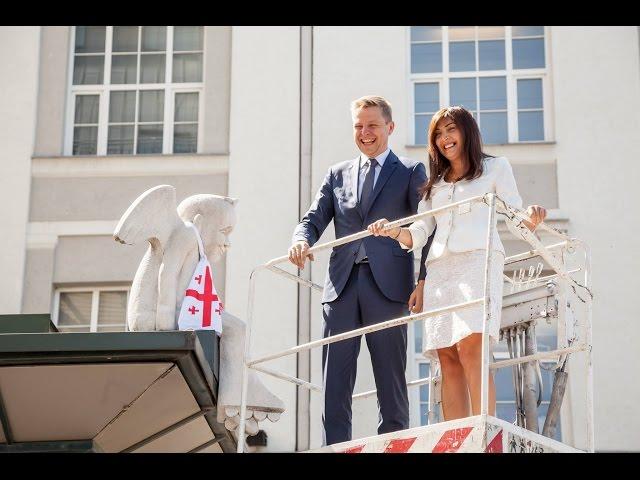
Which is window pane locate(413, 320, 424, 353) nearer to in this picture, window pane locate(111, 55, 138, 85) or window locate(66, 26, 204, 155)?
window locate(66, 26, 204, 155)

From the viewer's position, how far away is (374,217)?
8.58 meters

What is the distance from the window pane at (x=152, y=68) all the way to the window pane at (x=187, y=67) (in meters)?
0.14

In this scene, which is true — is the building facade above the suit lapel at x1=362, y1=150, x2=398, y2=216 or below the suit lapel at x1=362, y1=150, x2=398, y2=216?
above

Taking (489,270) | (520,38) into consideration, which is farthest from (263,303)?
(489,270)

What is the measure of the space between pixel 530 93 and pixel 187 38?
356 cm

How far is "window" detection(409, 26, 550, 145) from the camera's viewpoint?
15594 mm

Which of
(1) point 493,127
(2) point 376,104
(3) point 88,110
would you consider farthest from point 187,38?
(2) point 376,104

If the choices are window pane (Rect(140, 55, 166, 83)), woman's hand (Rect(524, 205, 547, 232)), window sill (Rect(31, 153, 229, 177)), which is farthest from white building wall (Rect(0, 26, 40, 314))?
woman's hand (Rect(524, 205, 547, 232))

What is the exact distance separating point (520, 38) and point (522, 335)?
8.06 meters

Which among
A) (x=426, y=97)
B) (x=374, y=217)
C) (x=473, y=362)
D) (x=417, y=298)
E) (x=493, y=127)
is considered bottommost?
(x=473, y=362)

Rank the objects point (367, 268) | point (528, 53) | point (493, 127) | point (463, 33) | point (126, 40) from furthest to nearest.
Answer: point (126, 40) → point (463, 33) → point (528, 53) → point (493, 127) → point (367, 268)

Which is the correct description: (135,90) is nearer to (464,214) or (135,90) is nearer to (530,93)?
(530,93)

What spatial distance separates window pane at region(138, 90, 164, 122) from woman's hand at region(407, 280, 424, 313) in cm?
835

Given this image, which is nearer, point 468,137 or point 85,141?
point 468,137
